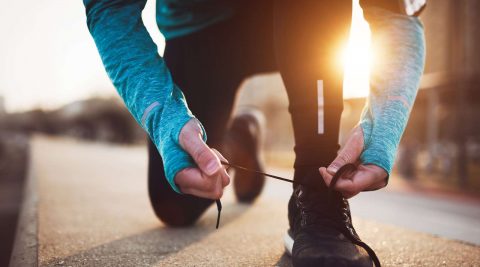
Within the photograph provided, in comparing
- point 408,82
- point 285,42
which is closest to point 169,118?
point 285,42

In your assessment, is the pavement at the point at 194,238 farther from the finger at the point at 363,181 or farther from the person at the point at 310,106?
the finger at the point at 363,181

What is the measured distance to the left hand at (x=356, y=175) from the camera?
643 millimetres

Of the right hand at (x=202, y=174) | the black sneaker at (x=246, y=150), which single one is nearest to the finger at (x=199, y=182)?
the right hand at (x=202, y=174)

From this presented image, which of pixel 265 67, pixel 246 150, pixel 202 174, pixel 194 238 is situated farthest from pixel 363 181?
pixel 246 150

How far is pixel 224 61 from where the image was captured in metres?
1.45

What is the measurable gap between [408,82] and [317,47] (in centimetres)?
22

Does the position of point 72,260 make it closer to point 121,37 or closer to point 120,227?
point 120,227

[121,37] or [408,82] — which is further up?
[121,37]

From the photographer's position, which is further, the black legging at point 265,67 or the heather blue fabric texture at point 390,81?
the black legging at point 265,67

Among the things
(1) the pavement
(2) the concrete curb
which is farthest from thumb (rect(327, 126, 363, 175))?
(2) the concrete curb

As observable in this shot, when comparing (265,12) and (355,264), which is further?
(265,12)

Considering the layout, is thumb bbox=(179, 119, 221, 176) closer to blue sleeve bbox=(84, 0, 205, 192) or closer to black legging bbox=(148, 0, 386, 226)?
blue sleeve bbox=(84, 0, 205, 192)

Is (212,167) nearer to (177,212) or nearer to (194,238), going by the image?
(194,238)

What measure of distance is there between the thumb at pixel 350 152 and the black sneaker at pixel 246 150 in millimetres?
1012
